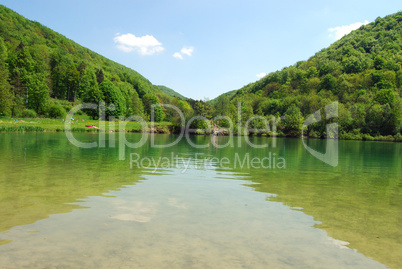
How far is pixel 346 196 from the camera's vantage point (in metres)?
9.04

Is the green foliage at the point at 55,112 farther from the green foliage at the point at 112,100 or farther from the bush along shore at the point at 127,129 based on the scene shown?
the green foliage at the point at 112,100

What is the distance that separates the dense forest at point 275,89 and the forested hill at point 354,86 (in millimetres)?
259

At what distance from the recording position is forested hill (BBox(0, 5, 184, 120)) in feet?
203

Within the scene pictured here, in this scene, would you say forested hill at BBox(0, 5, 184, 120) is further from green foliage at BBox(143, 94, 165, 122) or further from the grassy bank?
the grassy bank

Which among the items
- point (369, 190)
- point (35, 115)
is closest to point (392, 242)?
point (369, 190)

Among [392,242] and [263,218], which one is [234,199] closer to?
[263,218]

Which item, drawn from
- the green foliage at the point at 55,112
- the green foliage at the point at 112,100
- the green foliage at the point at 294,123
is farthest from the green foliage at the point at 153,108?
the green foliage at the point at 294,123

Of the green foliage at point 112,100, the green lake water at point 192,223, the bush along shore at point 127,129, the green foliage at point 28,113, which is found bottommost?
the green lake water at point 192,223

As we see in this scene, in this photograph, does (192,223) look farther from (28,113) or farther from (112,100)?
(112,100)

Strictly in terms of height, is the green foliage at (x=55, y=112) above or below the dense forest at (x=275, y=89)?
below

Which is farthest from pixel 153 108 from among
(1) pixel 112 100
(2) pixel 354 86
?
(2) pixel 354 86

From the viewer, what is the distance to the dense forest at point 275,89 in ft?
218

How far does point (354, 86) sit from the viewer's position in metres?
102

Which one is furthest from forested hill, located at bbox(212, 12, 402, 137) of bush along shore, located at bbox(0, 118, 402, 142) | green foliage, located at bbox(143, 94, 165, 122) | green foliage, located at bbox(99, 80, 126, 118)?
green foliage, located at bbox(99, 80, 126, 118)
